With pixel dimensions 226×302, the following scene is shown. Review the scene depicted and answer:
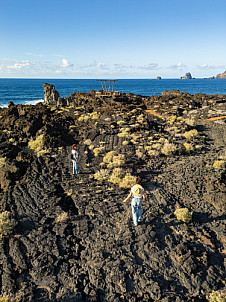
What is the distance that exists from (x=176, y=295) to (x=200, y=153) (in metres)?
12.2

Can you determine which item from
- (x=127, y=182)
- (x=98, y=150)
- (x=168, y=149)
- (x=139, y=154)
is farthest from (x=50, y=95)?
(x=127, y=182)

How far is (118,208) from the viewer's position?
9.23 meters

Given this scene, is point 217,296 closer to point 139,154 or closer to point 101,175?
point 101,175

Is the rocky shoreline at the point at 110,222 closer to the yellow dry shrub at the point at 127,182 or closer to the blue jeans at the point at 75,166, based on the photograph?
the yellow dry shrub at the point at 127,182

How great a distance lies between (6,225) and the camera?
319 inches

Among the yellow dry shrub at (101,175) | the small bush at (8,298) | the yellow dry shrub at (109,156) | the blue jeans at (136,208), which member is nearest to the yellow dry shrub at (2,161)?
the yellow dry shrub at (101,175)

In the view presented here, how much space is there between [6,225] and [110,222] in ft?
14.3

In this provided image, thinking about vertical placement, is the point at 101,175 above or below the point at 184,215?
above

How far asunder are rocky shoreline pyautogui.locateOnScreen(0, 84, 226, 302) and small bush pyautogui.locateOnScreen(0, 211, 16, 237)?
4 cm

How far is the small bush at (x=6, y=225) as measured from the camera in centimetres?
791

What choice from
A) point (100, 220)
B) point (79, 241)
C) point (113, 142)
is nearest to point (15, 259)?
point (79, 241)

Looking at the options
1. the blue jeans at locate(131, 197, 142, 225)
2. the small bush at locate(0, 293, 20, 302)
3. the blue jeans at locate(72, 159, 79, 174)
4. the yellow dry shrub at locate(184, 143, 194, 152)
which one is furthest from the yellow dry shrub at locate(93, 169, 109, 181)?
the yellow dry shrub at locate(184, 143, 194, 152)

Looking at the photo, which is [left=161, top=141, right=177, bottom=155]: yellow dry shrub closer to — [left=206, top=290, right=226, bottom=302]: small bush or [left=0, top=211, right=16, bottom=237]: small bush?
[left=206, top=290, right=226, bottom=302]: small bush

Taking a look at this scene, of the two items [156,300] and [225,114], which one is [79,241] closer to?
[156,300]
